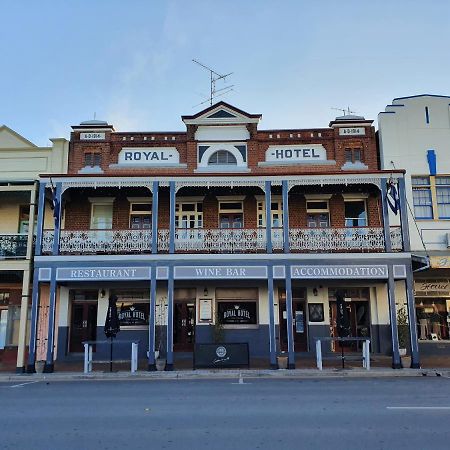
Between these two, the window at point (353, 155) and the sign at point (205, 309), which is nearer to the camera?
the sign at point (205, 309)

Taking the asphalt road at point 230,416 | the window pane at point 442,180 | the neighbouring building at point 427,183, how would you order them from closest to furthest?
the asphalt road at point 230,416
the neighbouring building at point 427,183
the window pane at point 442,180

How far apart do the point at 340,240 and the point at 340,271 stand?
3.85 feet

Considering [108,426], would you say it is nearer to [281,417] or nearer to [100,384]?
[281,417]

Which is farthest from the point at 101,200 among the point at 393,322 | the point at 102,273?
the point at 393,322

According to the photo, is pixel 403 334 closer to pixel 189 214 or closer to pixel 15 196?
pixel 189 214

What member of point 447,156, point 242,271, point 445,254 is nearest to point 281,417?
point 242,271

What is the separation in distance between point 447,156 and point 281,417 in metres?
15.4

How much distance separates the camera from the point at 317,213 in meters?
19.6

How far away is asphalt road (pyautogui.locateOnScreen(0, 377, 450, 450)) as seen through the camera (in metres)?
6.43

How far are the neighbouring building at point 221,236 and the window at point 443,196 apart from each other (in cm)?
251

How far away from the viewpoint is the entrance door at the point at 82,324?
1906 centimetres

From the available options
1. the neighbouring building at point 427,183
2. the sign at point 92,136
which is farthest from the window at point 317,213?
the sign at point 92,136

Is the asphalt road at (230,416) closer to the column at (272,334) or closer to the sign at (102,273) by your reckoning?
the column at (272,334)

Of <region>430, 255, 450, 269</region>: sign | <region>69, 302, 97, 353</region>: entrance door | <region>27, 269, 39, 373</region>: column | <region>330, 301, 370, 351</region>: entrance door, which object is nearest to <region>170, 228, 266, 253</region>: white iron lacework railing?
<region>330, 301, 370, 351</region>: entrance door
